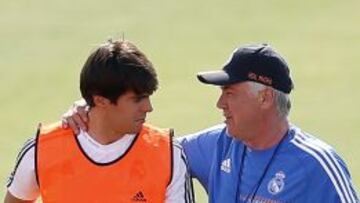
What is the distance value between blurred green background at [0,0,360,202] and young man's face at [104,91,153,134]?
10.4 feet

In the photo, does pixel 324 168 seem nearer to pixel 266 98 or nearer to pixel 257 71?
pixel 266 98

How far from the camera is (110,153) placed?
15.1ft

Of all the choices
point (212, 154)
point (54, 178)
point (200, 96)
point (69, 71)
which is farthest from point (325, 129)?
point (54, 178)

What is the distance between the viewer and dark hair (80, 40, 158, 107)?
4.46 metres

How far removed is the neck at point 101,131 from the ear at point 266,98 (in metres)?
0.72

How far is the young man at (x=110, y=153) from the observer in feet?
14.8

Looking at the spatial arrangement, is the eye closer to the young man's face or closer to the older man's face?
the young man's face

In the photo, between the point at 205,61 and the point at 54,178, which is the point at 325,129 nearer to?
the point at 205,61

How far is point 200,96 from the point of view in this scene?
9.41 metres

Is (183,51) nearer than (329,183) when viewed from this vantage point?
No

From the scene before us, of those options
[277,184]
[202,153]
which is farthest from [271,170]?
[202,153]

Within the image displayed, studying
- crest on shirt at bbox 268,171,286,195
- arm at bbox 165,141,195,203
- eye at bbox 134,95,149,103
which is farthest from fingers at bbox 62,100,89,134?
crest on shirt at bbox 268,171,286,195

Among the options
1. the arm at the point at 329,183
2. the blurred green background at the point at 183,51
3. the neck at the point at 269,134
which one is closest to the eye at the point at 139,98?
the neck at the point at 269,134

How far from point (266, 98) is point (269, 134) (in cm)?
17
